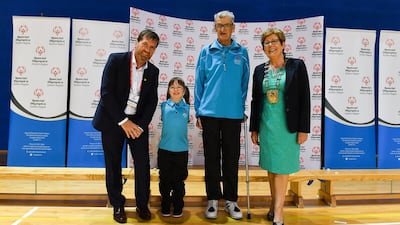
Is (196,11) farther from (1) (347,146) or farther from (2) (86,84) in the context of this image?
(1) (347,146)

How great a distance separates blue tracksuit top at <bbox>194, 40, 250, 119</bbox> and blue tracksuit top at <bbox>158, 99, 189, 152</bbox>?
0.16m

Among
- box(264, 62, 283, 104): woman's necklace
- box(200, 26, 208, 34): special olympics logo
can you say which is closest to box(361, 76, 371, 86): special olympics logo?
box(200, 26, 208, 34): special olympics logo

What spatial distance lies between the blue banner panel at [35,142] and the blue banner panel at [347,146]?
10.4ft

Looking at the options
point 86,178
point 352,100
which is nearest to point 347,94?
point 352,100

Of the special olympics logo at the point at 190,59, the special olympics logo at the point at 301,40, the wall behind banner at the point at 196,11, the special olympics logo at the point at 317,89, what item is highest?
the wall behind banner at the point at 196,11

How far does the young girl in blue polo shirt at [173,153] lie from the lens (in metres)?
2.74

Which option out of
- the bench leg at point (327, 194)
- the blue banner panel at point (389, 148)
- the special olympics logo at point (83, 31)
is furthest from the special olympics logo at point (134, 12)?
the blue banner panel at point (389, 148)

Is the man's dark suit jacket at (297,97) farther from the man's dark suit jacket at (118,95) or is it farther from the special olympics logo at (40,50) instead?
the special olympics logo at (40,50)

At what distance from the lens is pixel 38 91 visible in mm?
3875

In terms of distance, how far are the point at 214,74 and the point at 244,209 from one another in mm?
1313

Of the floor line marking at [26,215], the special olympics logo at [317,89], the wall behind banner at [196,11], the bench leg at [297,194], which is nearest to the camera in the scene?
the floor line marking at [26,215]

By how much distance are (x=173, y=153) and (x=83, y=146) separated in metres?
1.66

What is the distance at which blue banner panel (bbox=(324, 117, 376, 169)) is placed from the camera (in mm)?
4098

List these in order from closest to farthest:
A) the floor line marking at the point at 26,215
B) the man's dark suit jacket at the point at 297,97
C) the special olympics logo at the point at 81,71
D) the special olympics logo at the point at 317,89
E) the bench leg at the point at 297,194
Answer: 1. the man's dark suit jacket at the point at 297,97
2. the floor line marking at the point at 26,215
3. the bench leg at the point at 297,194
4. the special olympics logo at the point at 81,71
5. the special olympics logo at the point at 317,89
